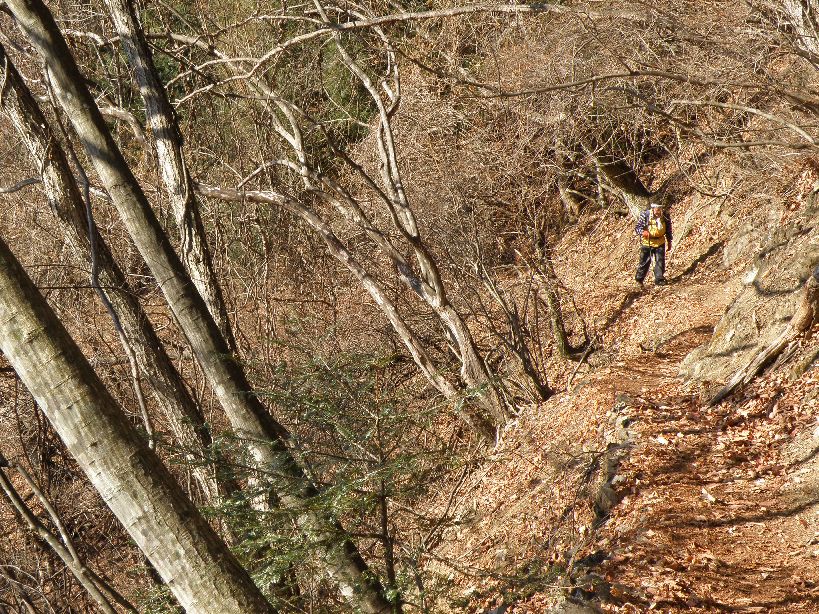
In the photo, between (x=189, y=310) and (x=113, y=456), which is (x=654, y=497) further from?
(x=113, y=456)

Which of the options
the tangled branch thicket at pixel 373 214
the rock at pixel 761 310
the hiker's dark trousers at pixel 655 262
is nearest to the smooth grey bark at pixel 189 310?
the tangled branch thicket at pixel 373 214

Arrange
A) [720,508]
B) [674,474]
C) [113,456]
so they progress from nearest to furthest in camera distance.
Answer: [113,456] < [720,508] < [674,474]

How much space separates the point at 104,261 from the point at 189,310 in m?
1.53

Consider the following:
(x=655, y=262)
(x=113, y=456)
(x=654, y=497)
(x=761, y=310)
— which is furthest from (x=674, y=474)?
(x=655, y=262)

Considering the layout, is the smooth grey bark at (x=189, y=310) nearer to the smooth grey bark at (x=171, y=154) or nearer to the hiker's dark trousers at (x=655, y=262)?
the smooth grey bark at (x=171, y=154)

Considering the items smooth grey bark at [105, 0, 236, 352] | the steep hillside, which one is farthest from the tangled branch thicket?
the steep hillside

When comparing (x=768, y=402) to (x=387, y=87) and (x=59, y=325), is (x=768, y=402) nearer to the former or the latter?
(x=387, y=87)

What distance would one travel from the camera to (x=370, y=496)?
5.19 meters

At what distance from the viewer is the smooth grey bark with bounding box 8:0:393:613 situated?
5590mm

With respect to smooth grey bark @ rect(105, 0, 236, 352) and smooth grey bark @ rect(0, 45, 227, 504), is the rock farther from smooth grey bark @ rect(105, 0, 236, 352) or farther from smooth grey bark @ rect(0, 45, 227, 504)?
smooth grey bark @ rect(0, 45, 227, 504)

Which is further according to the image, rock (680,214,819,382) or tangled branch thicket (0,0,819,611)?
rock (680,214,819,382)

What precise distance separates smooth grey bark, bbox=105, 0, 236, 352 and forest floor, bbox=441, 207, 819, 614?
3.16 metres

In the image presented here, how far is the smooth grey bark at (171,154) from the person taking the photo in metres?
7.18

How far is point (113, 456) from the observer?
3.35 metres
